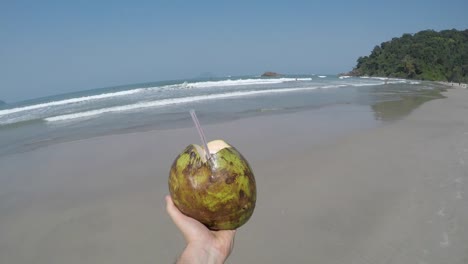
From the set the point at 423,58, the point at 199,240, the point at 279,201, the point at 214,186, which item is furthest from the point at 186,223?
the point at 423,58

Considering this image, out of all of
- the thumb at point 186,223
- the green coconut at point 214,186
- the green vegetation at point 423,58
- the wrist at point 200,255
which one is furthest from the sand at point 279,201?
the green vegetation at point 423,58

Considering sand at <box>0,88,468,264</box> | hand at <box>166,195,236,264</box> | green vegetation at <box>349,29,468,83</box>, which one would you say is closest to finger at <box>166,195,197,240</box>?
hand at <box>166,195,236,264</box>

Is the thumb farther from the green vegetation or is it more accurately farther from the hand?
the green vegetation

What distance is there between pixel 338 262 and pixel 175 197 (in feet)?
7.49

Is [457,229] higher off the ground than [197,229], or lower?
lower

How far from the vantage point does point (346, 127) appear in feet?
29.5

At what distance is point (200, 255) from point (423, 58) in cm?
6341

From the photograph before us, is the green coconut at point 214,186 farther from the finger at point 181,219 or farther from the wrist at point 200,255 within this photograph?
the wrist at point 200,255

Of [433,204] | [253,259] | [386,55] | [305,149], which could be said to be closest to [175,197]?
[253,259]

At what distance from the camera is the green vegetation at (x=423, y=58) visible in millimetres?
51356

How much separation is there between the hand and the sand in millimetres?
1609

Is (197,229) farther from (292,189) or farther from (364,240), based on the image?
(292,189)

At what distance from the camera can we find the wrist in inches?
69.9

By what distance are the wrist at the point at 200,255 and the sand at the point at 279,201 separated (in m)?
1.61
